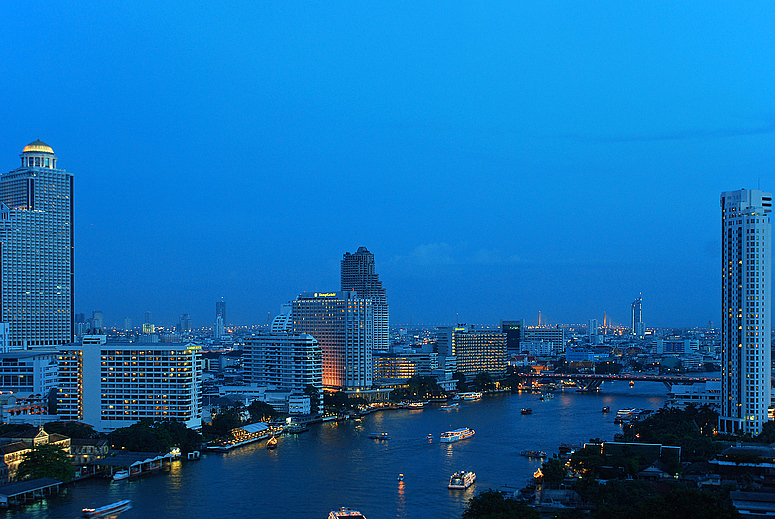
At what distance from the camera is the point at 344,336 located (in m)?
43.9

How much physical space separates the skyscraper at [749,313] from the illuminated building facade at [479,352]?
95.8 feet

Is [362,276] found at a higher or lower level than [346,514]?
higher

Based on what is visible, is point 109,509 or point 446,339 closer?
point 109,509

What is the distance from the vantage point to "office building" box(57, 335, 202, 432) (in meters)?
27.0

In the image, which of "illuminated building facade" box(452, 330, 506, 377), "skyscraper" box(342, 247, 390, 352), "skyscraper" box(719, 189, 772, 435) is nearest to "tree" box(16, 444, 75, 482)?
"skyscraper" box(719, 189, 772, 435)

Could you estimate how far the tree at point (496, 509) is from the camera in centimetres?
1348

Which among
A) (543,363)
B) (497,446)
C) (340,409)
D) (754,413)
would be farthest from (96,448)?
(543,363)

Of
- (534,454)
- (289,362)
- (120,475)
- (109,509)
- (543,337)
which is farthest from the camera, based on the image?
(543,337)

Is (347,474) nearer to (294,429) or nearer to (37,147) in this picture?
(294,429)

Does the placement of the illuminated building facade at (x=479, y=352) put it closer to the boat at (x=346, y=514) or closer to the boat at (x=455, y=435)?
the boat at (x=455, y=435)

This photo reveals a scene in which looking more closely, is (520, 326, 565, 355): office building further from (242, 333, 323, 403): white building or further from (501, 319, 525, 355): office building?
(242, 333, 323, 403): white building

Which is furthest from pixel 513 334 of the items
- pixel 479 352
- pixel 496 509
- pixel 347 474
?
pixel 496 509

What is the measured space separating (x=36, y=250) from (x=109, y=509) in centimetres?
2916

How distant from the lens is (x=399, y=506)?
1769 cm
